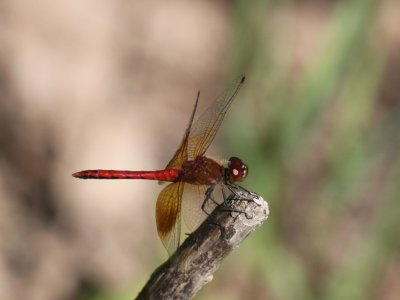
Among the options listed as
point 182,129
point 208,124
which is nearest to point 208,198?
point 208,124

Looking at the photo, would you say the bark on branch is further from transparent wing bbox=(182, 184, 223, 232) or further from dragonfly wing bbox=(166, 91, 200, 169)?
dragonfly wing bbox=(166, 91, 200, 169)

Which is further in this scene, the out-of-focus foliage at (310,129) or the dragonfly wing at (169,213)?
the out-of-focus foliage at (310,129)

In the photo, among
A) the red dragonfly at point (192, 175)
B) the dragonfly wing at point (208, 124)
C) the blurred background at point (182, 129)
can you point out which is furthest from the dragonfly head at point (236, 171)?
the blurred background at point (182, 129)

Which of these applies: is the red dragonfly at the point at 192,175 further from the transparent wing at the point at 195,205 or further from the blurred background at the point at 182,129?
the blurred background at the point at 182,129

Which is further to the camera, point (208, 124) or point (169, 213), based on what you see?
point (208, 124)

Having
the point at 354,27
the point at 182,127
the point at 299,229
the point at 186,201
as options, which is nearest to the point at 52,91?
the point at 182,127

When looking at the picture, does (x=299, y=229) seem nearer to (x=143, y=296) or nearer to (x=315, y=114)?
(x=315, y=114)

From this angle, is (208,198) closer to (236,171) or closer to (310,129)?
(236,171)
